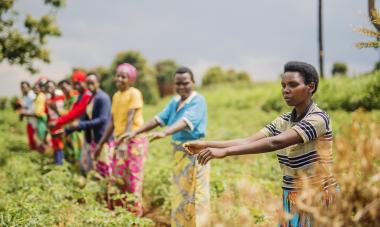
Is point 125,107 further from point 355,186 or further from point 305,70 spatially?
point 355,186

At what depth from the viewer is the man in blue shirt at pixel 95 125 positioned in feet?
16.9

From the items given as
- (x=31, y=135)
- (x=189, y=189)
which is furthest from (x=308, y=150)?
(x=31, y=135)

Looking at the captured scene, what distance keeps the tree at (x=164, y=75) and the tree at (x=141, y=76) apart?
303 inches

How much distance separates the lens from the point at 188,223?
148 inches

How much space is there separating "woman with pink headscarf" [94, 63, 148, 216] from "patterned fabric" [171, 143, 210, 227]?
0.87m

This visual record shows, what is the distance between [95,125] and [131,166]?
0.82m

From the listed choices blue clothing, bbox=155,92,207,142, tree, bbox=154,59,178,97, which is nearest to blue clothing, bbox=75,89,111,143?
blue clothing, bbox=155,92,207,142

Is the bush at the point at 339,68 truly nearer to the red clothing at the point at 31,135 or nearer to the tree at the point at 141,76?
the tree at the point at 141,76

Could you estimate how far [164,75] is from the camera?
4944 centimetres

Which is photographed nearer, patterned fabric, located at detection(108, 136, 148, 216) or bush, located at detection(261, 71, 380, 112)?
patterned fabric, located at detection(108, 136, 148, 216)

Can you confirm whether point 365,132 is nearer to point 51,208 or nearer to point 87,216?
point 87,216

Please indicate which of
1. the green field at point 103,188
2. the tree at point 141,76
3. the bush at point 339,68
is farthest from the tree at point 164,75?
the green field at point 103,188

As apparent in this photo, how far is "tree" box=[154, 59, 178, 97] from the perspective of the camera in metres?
49.1

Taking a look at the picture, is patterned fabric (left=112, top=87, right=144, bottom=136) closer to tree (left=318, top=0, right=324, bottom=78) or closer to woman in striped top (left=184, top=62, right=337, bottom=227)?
woman in striped top (left=184, top=62, right=337, bottom=227)
